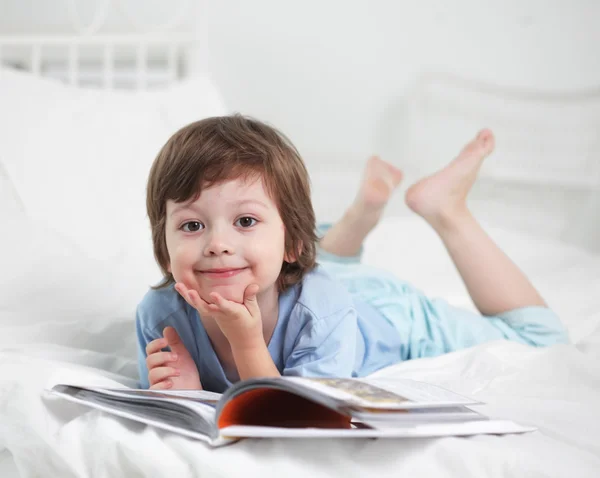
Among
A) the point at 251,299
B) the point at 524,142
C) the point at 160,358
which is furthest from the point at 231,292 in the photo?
the point at 524,142

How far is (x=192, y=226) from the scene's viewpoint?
885mm

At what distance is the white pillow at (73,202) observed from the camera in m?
1.15

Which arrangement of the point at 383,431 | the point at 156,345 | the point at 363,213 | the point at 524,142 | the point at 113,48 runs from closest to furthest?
1. the point at 383,431
2. the point at 156,345
3. the point at 363,213
4. the point at 113,48
5. the point at 524,142

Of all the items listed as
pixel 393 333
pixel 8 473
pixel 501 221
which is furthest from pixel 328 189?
pixel 8 473

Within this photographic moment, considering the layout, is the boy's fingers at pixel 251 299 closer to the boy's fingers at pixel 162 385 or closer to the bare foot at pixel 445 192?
the boy's fingers at pixel 162 385

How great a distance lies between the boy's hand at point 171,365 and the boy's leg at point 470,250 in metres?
0.55

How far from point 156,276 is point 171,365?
0.46 meters

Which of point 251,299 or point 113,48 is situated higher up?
point 113,48

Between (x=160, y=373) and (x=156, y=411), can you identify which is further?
(x=160, y=373)

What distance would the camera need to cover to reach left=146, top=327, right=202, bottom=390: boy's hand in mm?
904

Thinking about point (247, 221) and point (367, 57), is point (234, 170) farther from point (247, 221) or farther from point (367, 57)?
point (367, 57)

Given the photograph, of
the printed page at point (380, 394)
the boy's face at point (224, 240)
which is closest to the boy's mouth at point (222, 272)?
the boy's face at point (224, 240)

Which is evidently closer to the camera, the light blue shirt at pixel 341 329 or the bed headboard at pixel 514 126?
the light blue shirt at pixel 341 329

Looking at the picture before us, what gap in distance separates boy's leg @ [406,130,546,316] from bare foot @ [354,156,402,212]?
0.07 m
